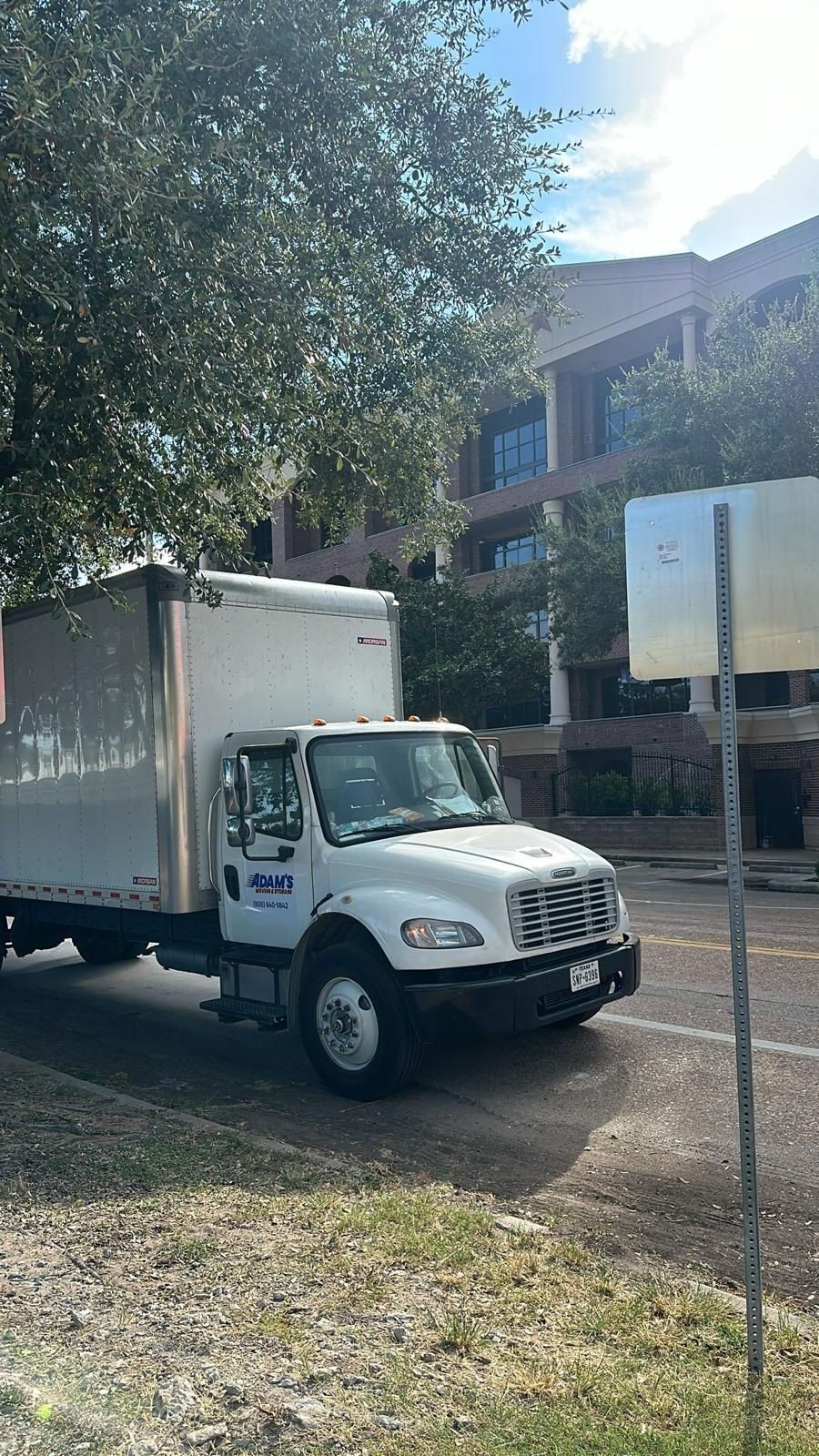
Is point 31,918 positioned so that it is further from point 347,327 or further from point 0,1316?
point 0,1316

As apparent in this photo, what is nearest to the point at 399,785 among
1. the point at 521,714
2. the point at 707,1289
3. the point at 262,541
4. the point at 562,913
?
the point at 562,913

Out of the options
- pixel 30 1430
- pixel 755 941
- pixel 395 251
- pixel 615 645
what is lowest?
pixel 755 941

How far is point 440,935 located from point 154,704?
2.92 m

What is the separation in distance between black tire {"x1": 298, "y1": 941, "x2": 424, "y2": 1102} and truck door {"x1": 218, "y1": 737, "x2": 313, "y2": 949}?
48cm

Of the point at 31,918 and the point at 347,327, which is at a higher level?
the point at 347,327

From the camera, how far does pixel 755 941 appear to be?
11977 millimetres

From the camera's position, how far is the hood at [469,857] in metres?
6.48

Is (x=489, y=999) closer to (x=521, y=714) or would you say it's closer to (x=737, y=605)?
(x=737, y=605)

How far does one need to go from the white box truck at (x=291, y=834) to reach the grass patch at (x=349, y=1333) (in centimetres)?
169


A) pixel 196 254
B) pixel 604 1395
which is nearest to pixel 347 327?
pixel 196 254

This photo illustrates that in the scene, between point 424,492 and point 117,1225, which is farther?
point 424,492

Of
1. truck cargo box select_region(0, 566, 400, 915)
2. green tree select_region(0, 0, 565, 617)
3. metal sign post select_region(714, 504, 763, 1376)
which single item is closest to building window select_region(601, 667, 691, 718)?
green tree select_region(0, 0, 565, 617)

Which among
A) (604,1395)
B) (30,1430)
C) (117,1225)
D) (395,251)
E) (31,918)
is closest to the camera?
(30,1430)

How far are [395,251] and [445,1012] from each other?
8.28 metres
